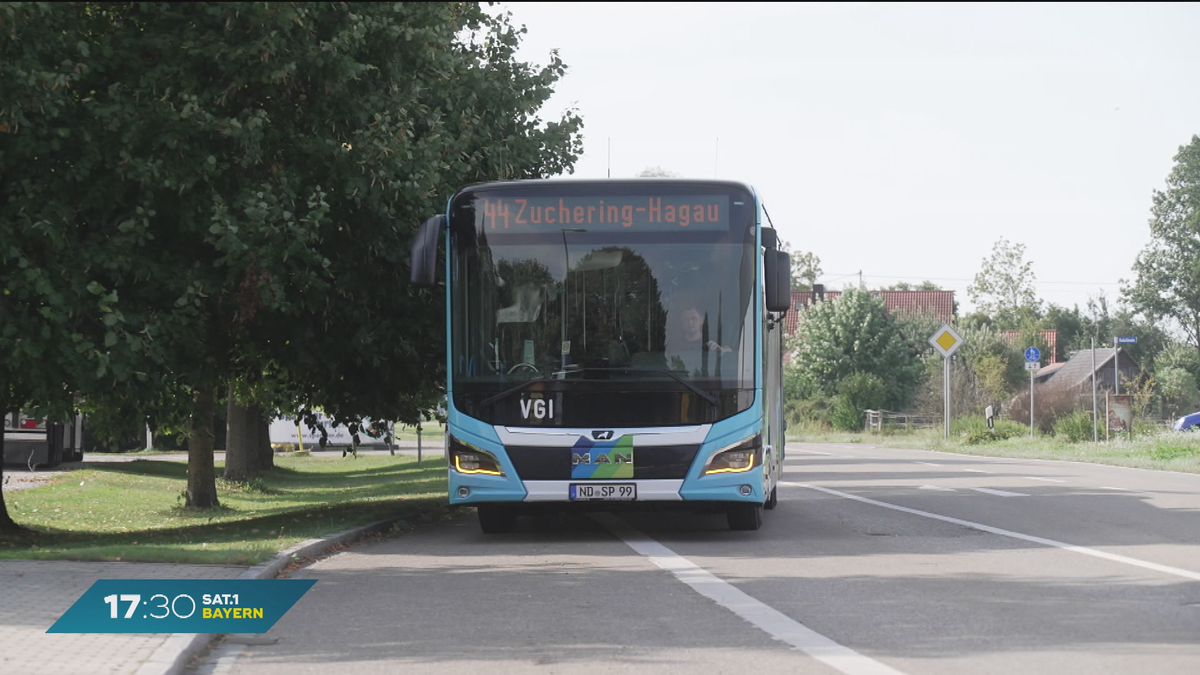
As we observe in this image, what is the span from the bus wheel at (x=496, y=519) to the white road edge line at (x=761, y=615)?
1472 millimetres

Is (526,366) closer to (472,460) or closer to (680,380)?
(472,460)

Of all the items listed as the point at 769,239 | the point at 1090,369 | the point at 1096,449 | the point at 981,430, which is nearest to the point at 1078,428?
the point at 981,430

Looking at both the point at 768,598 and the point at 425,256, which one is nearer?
the point at 768,598

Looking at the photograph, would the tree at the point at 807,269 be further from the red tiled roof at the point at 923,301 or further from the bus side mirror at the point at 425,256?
the bus side mirror at the point at 425,256

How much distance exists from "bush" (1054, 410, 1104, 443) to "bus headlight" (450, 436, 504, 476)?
29927 millimetres

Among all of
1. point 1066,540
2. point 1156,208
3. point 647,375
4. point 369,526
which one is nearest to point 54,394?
point 369,526

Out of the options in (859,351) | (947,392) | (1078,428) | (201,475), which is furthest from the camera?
(859,351)

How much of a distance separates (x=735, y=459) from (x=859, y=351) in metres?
52.9

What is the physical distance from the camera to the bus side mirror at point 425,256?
1313cm

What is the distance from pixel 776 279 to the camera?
1348 centimetres

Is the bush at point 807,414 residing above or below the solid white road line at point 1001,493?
above

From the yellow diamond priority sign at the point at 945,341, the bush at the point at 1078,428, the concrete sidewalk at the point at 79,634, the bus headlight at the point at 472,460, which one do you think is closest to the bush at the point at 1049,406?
the bush at the point at 1078,428

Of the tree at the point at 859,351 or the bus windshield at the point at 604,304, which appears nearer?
the bus windshield at the point at 604,304

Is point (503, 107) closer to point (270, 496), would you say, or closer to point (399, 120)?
point (399, 120)
